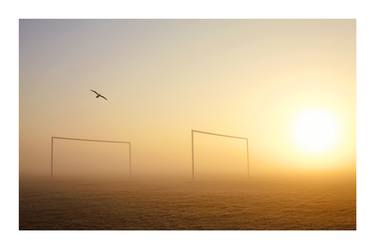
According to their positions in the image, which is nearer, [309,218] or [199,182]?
[309,218]

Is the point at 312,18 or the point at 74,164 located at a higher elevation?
the point at 312,18

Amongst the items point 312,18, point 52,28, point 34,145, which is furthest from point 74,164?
point 312,18

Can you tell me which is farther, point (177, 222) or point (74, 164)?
point (74, 164)

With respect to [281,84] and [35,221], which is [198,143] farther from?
[35,221]

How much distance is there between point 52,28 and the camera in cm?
686

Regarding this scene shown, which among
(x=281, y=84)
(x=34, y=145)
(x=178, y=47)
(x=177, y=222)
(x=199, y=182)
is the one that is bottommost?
(x=177, y=222)

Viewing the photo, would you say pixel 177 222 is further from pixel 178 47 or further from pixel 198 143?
pixel 178 47

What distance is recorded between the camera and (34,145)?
690cm

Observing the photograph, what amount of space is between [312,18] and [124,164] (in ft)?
9.15

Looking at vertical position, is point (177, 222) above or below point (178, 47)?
below

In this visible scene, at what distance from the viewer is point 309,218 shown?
663 centimetres

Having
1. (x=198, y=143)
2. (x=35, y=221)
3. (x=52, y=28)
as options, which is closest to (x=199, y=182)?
(x=198, y=143)
